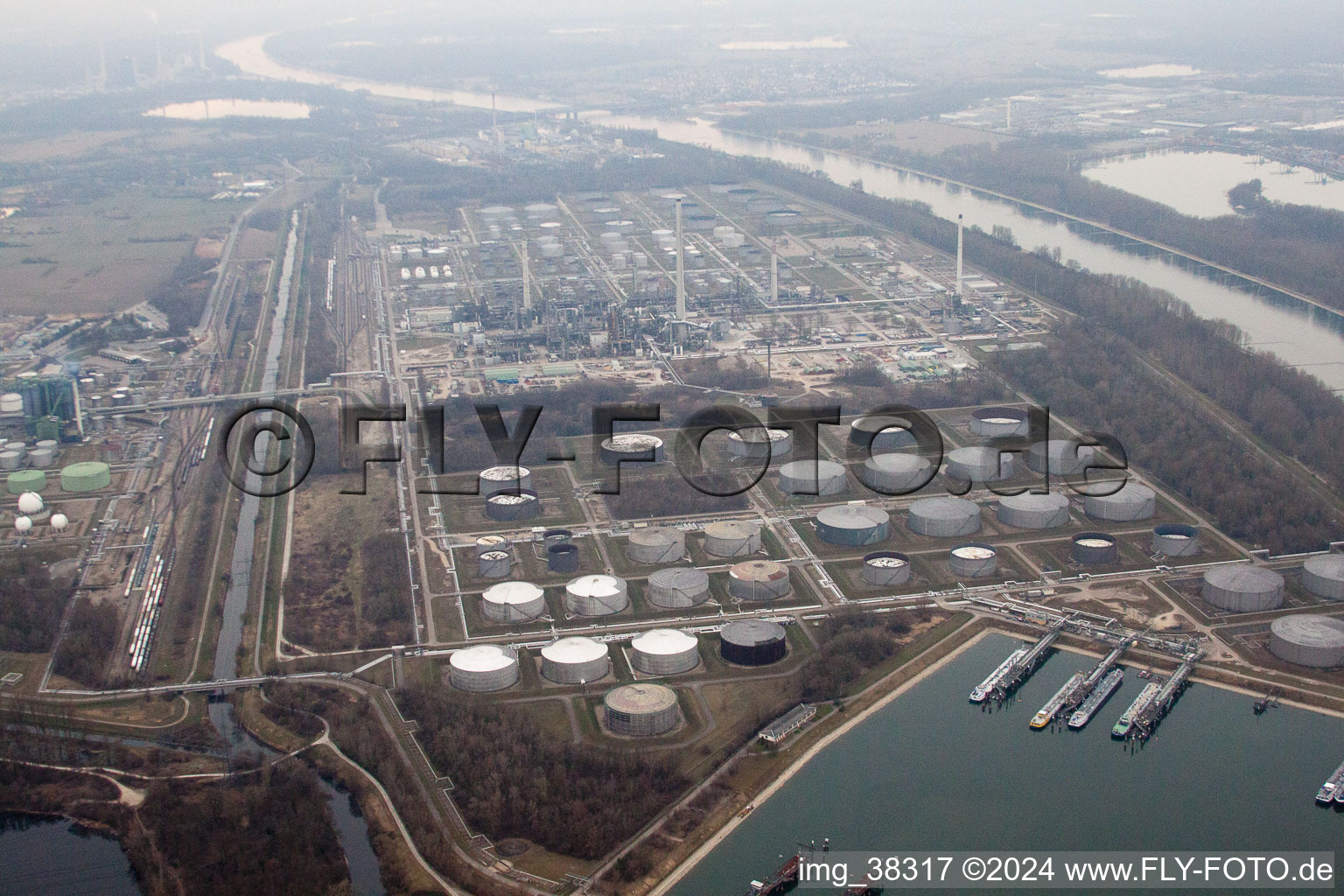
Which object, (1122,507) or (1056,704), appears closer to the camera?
(1056,704)

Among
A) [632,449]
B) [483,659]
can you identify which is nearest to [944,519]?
[632,449]

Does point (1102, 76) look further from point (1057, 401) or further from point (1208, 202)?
point (1057, 401)

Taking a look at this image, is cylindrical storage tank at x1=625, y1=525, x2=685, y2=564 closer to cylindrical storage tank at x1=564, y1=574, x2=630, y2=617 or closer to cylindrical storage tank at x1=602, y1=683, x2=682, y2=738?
cylindrical storage tank at x1=564, y1=574, x2=630, y2=617

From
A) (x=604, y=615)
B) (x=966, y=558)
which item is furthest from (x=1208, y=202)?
(x=604, y=615)

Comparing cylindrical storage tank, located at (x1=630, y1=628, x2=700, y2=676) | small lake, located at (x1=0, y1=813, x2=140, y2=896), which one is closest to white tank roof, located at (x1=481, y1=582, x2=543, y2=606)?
cylindrical storage tank, located at (x1=630, y1=628, x2=700, y2=676)

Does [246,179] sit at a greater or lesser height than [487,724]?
greater

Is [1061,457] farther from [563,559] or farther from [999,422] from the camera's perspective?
[563,559]

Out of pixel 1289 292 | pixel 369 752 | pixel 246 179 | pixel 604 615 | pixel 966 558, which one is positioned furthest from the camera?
pixel 246 179
